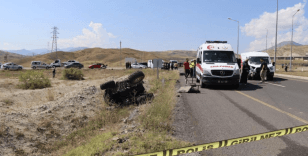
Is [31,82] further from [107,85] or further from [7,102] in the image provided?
[107,85]

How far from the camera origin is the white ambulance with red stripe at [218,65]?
41.6ft

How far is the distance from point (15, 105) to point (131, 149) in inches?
445

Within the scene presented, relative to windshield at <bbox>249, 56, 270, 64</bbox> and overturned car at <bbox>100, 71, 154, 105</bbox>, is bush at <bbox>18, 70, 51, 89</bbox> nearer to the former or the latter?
overturned car at <bbox>100, 71, 154, 105</bbox>

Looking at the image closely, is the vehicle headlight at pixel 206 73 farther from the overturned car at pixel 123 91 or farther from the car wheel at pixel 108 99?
the car wheel at pixel 108 99

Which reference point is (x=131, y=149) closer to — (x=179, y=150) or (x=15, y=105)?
(x=179, y=150)

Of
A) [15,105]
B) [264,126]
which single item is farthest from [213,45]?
[15,105]

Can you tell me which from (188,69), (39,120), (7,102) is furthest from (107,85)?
(188,69)

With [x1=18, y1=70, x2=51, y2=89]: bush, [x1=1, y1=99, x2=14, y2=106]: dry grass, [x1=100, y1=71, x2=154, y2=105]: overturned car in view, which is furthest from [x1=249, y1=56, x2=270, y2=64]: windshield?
[x1=18, y1=70, x2=51, y2=89]: bush

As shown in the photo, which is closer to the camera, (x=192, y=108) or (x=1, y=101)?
(x=192, y=108)

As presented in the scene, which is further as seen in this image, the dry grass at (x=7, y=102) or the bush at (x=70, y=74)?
the bush at (x=70, y=74)

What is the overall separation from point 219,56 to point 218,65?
4.34ft

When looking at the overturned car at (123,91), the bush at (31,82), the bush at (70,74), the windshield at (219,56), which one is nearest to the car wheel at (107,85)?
the overturned car at (123,91)

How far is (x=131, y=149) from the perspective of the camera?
4.48 metres

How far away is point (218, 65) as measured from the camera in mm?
12961
